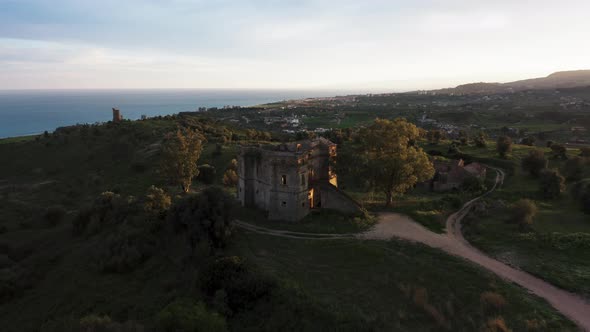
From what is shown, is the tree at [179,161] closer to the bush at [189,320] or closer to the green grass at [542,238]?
the bush at [189,320]

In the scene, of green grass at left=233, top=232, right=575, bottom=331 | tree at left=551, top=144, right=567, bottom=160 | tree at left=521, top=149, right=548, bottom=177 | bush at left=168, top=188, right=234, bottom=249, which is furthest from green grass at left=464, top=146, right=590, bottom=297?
bush at left=168, top=188, right=234, bottom=249

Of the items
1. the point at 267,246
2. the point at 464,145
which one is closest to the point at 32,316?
the point at 267,246

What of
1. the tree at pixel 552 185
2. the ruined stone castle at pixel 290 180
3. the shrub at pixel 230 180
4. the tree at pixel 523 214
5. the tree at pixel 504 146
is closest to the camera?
the tree at pixel 523 214

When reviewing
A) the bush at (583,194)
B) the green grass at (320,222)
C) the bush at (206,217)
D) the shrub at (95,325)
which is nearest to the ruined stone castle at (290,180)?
the green grass at (320,222)

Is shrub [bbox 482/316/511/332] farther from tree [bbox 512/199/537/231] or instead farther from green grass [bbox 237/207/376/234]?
tree [bbox 512/199/537/231]

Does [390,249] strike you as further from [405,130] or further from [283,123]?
[283,123]

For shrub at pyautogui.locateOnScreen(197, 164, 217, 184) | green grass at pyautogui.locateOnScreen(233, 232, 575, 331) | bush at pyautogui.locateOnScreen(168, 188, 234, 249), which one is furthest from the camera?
shrub at pyautogui.locateOnScreen(197, 164, 217, 184)
